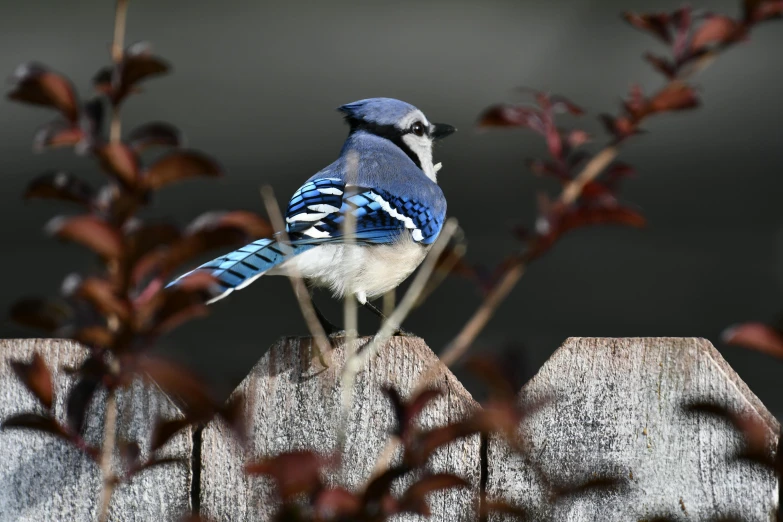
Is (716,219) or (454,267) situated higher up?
(454,267)

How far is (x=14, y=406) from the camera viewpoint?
2.03 meters

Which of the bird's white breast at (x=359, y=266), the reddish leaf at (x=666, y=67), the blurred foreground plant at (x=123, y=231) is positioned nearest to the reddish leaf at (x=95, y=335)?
the blurred foreground plant at (x=123, y=231)

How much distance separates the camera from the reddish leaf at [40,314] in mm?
1247

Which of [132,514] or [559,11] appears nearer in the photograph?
[132,514]

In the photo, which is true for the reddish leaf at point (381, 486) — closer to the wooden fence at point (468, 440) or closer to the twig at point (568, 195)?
the twig at point (568, 195)

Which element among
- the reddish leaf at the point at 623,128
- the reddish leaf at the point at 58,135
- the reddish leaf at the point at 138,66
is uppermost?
the reddish leaf at the point at 138,66

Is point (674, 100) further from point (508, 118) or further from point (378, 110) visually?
point (378, 110)

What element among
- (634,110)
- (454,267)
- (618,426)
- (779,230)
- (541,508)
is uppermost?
(634,110)

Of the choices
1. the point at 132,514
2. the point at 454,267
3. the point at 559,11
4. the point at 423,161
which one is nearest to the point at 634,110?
the point at 454,267

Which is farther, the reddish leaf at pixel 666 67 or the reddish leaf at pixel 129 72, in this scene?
the reddish leaf at pixel 666 67

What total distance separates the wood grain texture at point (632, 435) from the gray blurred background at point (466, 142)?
2536mm

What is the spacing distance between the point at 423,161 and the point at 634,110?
2.49m

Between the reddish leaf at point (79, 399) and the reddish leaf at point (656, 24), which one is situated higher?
the reddish leaf at point (656, 24)

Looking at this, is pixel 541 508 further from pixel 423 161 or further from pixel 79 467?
pixel 423 161
